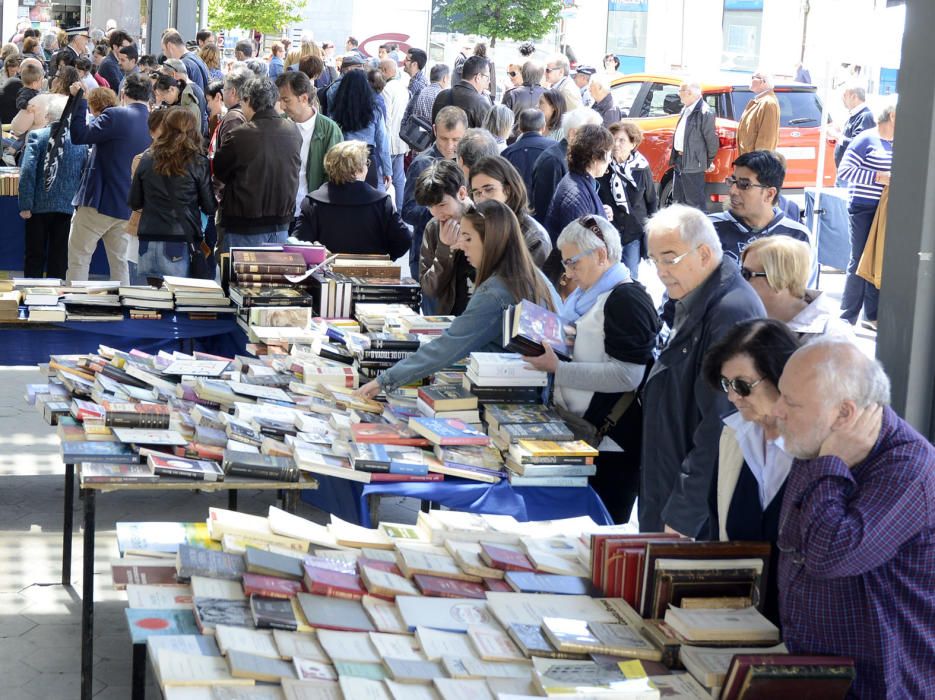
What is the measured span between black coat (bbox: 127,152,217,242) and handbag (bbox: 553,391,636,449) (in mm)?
3512

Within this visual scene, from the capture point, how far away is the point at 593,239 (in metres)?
4.93

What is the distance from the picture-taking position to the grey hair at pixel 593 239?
4926 mm

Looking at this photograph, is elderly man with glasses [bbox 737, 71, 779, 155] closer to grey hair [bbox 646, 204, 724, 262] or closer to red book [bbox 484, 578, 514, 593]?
grey hair [bbox 646, 204, 724, 262]

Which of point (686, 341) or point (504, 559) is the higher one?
point (686, 341)

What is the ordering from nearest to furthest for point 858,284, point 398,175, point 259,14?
point 858,284 → point 398,175 → point 259,14

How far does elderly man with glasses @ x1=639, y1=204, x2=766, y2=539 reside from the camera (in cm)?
366

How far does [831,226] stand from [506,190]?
19.1 ft

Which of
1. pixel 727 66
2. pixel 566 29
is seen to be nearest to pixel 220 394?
pixel 727 66

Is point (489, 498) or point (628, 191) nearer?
point (489, 498)

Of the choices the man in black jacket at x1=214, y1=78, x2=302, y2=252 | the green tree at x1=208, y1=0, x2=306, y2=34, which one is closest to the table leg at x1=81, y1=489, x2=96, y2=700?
the man in black jacket at x1=214, y1=78, x2=302, y2=252

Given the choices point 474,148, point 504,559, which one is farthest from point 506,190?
point 504,559

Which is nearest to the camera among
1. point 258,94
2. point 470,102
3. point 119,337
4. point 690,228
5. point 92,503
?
point 690,228

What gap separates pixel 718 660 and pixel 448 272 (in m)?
3.51

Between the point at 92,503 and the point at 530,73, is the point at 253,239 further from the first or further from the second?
the point at 530,73
